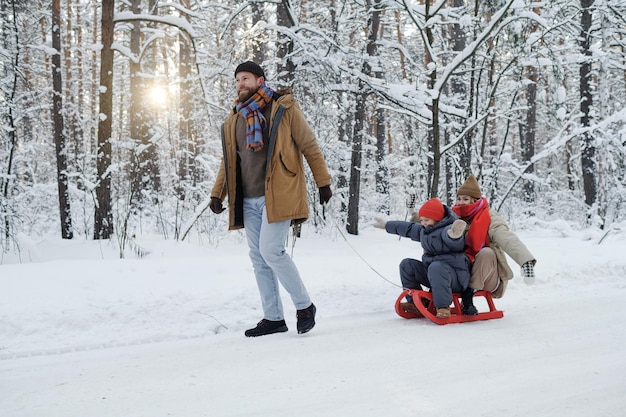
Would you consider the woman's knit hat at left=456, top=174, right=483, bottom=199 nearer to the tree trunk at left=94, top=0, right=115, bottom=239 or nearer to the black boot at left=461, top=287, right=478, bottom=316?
the black boot at left=461, top=287, right=478, bottom=316

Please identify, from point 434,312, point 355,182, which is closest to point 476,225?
point 434,312

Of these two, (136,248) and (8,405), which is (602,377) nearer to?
(8,405)

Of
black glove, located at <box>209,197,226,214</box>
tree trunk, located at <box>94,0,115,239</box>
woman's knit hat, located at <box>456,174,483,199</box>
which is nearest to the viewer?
black glove, located at <box>209,197,226,214</box>

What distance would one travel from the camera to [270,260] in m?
3.77

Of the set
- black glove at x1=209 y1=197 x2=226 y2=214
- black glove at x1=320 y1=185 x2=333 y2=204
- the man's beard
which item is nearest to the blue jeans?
black glove at x1=209 y1=197 x2=226 y2=214

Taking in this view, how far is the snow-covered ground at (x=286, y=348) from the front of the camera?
248 cm

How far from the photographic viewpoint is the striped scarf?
148 inches

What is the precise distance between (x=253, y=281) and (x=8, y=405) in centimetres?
282

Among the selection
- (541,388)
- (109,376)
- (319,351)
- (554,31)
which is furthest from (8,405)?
(554,31)

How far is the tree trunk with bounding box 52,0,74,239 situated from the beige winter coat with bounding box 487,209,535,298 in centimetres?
924

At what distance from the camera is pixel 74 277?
184 inches

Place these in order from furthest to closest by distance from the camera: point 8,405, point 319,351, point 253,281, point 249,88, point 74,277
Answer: point 253,281, point 74,277, point 249,88, point 319,351, point 8,405

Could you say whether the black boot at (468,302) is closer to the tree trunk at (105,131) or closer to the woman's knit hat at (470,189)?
the woman's knit hat at (470,189)

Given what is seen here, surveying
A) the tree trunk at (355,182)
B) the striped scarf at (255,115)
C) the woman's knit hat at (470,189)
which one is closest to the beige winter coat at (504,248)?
the woman's knit hat at (470,189)
